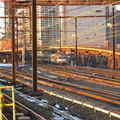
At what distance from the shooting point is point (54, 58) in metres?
49.4

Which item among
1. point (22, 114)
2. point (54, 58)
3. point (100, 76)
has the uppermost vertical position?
point (54, 58)

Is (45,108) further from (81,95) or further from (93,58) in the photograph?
(93,58)

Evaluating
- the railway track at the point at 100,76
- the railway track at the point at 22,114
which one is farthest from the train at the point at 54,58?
the railway track at the point at 22,114

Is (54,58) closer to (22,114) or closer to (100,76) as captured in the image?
(100,76)

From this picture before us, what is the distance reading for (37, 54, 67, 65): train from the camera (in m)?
44.9

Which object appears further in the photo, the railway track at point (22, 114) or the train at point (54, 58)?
the train at point (54, 58)

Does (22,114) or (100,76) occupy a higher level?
(22,114)

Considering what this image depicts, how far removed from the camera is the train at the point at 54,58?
44897 millimetres

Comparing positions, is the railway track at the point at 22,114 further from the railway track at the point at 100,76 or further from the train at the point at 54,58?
the train at the point at 54,58

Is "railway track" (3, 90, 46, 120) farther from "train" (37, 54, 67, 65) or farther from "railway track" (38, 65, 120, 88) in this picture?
"train" (37, 54, 67, 65)

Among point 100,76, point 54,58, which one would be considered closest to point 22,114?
point 100,76

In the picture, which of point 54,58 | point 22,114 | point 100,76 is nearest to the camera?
point 22,114

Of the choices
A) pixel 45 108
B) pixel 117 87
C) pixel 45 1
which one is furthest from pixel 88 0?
pixel 45 108

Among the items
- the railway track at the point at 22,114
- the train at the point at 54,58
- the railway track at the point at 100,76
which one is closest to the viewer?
the railway track at the point at 22,114
